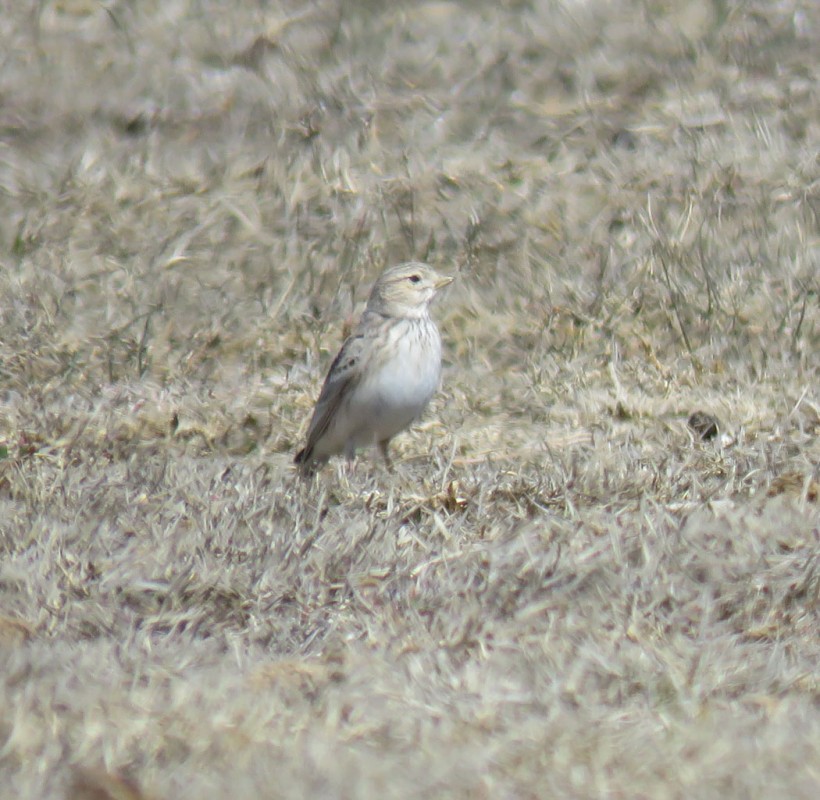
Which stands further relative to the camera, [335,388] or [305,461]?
[335,388]

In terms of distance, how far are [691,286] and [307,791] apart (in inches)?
183

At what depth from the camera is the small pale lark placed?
6180 millimetres

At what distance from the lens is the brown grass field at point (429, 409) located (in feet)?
11.4

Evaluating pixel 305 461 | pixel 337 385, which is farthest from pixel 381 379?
pixel 305 461

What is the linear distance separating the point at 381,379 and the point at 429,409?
0.57 m

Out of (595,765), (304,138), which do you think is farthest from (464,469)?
(304,138)

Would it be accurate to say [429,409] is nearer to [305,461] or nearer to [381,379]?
[381,379]

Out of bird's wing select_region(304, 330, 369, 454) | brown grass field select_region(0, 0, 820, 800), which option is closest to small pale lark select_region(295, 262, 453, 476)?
bird's wing select_region(304, 330, 369, 454)

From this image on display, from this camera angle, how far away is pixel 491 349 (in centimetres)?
722

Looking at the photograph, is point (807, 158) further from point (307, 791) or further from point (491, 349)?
point (307, 791)

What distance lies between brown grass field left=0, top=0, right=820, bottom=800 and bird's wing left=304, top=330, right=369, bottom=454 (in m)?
0.23

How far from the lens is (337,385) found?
632 cm

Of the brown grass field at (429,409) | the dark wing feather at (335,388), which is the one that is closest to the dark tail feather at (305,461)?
the dark wing feather at (335,388)

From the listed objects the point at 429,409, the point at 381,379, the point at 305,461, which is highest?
the point at 381,379
